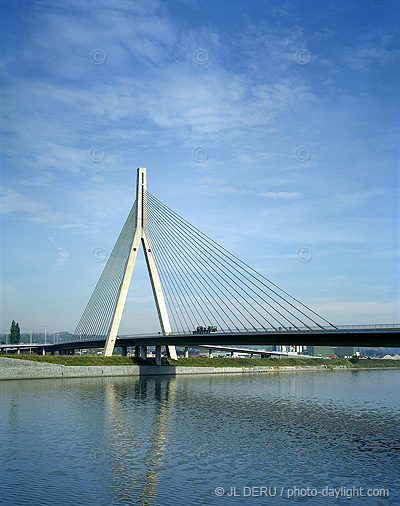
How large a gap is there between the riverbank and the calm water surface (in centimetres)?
1681

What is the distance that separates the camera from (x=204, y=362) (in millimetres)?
92750

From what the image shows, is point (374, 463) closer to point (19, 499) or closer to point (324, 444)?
point (324, 444)

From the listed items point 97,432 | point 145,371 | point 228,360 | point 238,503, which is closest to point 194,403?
point 97,432

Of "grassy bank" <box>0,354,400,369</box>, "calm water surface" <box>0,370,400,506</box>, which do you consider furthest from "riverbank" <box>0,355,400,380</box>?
"calm water surface" <box>0,370,400,506</box>

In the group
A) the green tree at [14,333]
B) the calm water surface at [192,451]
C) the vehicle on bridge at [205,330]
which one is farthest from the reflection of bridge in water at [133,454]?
the green tree at [14,333]

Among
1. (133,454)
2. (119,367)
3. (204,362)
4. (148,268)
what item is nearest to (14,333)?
(204,362)

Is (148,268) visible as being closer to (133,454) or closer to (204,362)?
(204,362)

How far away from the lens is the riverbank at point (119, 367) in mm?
61219

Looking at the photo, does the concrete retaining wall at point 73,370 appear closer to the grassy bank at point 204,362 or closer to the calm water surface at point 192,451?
the grassy bank at point 204,362

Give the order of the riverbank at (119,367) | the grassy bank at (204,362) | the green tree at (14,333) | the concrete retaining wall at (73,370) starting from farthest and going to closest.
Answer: the green tree at (14,333) < the grassy bank at (204,362) < the riverbank at (119,367) < the concrete retaining wall at (73,370)

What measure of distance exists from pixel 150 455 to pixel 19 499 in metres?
7.41

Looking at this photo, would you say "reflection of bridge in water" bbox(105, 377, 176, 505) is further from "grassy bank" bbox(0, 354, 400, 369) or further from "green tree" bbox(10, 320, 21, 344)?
"green tree" bbox(10, 320, 21, 344)

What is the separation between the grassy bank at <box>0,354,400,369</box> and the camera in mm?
69812

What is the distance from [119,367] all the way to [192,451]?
1938 inches
